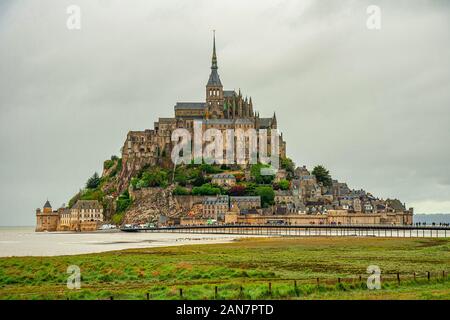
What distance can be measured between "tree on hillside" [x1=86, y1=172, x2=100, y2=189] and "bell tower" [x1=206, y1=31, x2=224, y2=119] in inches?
1251

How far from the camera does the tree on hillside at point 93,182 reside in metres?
191

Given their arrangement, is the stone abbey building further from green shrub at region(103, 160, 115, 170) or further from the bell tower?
green shrub at region(103, 160, 115, 170)

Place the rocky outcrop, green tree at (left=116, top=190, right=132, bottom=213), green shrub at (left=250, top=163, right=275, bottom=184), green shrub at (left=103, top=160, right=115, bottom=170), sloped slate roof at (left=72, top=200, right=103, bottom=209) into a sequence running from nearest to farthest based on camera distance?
1. the rocky outcrop
2. sloped slate roof at (left=72, top=200, right=103, bottom=209)
3. green tree at (left=116, top=190, right=132, bottom=213)
4. green shrub at (left=250, top=163, right=275, bottom=184)
5. green shrub at (left=103, top=160, right=115, bottom=170)

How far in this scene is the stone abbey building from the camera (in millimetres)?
175625

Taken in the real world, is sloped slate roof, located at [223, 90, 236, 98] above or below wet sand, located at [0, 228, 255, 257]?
above

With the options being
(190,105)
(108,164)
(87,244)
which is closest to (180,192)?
(190,105)

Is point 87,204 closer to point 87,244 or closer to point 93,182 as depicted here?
point 93,182

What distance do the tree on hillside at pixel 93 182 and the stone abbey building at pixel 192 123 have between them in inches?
540

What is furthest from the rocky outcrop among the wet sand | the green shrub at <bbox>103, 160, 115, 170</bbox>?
the green shrub at <bbox>103, 160, 115, 170</bbox>

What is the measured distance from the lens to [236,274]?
51.7 metres

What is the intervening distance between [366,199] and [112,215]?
167 ft

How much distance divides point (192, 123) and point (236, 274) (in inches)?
4947
